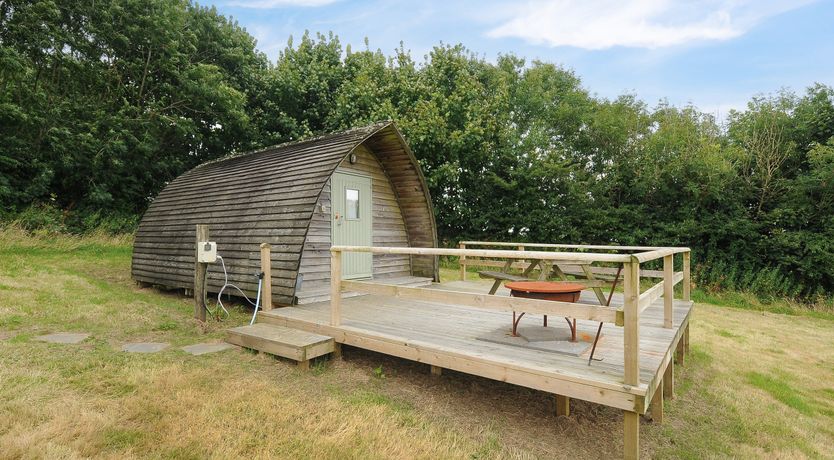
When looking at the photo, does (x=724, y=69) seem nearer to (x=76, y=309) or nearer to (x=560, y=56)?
(x=560, y=56)

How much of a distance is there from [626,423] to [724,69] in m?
11.4

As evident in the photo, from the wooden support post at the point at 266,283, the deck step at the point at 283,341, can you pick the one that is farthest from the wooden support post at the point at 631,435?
the wooden support post at the point at 266,283

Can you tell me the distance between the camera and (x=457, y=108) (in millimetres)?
14734

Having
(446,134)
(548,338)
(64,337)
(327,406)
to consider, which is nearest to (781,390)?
(548,338)

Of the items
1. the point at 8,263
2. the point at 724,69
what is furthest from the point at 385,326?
the point at 724,69

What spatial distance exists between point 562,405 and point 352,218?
5.10m

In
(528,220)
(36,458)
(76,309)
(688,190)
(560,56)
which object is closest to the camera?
(36,458)

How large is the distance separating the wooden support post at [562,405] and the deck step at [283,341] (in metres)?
2.32

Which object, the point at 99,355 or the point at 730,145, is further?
the point at 730,145

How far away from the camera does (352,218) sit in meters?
7.81

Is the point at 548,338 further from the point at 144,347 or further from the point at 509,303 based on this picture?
the point at 144,347

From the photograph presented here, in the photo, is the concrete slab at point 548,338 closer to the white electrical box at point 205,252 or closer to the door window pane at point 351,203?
the white electrical box at point 205,252

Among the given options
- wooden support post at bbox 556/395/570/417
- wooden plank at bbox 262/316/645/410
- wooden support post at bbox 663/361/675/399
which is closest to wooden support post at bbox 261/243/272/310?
wooden plank at bbox 262/316/645/410

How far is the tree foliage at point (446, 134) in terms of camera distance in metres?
11.1
